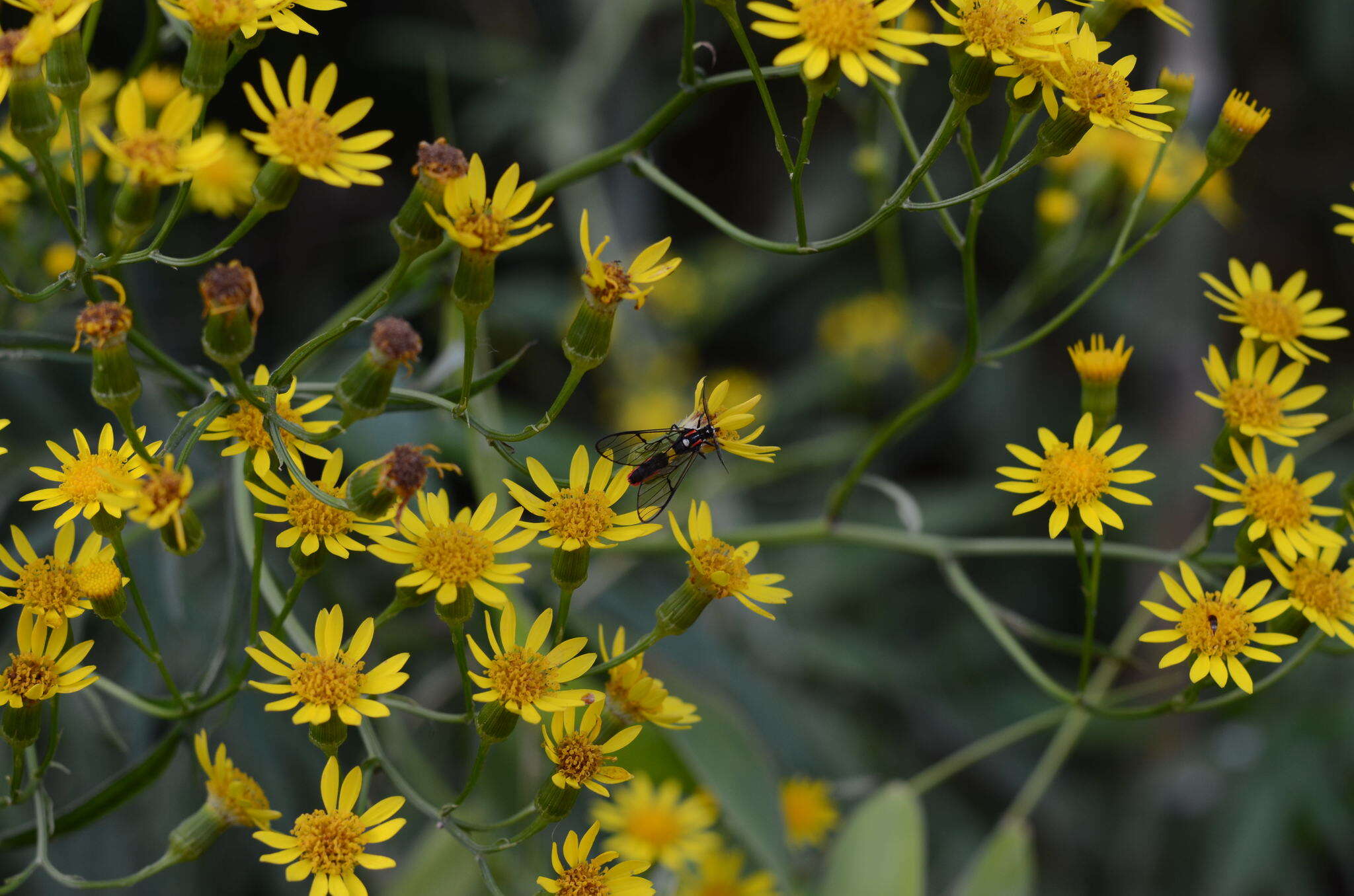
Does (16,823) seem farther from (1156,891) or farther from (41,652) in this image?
(1156,891)

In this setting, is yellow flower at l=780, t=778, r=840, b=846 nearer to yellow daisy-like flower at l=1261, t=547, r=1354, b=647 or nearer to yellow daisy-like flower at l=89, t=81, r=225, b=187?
yellow daisy-like flower at l=1261, t=547, r=1354, b=647

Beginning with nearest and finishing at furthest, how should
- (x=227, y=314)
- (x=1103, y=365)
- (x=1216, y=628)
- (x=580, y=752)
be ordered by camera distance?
(x=227, y=314) → (x=580, y=752) → (x=1216, y=628) → (x=1103, y=365)

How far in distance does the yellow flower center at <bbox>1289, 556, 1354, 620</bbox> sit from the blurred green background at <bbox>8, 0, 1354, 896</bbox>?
51 cm

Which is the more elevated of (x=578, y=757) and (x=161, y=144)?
(x=161, y=144)

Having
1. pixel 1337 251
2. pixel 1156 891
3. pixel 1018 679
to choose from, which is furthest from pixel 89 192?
pixel 1337 251

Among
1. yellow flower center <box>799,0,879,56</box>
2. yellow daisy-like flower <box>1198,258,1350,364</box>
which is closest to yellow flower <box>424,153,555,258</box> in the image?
yellow flower center <box>799,0,879,56</box>

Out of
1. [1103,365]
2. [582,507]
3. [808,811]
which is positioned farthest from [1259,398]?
[808,811]

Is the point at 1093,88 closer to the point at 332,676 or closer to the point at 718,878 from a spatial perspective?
the point at 332,676

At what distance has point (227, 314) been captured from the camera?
784 millimetres

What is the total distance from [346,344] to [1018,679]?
1654 mm

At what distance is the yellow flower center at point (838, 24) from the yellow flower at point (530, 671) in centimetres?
50

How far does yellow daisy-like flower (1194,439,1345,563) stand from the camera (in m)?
1.02

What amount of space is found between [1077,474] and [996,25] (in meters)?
0.40

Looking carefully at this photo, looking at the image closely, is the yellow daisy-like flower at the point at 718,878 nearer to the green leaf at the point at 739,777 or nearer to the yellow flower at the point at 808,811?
the green leaf at the point at 739,777
